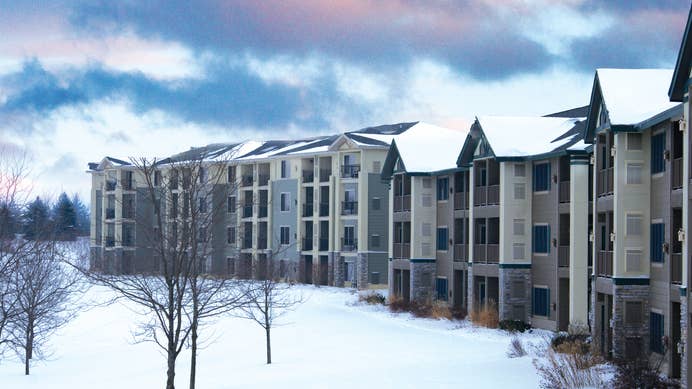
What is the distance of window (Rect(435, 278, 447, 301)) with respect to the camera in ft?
180

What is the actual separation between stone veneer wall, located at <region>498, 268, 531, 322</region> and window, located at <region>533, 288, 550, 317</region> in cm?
36

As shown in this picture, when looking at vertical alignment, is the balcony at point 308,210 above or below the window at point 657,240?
above

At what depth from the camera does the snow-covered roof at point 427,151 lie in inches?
2219

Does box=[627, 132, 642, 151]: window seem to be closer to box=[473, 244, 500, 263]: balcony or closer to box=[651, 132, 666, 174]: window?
box=[651, 132, 666, 174]: window

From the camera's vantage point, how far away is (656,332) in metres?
30.7

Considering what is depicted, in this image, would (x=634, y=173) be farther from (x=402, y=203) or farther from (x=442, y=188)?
(x=402, y=203)

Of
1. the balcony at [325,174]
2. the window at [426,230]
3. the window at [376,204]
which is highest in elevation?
the balcony at [325,174]

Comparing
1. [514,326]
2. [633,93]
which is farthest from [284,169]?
[633,93]

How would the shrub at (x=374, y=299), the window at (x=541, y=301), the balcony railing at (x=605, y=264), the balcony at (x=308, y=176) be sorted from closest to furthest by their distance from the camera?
1. the balcony railing at (x=605, y=264)
2. the window at (x=541, y=301)
3. the shrub at (x=374, y=299)
4. the balcony at (x=308, y=176)

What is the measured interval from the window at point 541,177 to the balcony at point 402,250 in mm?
14359

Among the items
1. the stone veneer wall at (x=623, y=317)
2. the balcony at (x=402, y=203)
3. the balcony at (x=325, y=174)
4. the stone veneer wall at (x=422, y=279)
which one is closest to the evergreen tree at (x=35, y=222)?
the stone veneer wall at (x=623, y=317)

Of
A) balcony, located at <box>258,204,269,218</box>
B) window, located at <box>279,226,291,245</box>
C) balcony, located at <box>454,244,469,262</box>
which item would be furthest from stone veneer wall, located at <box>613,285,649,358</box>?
balcony, located at <box>258,204,269,218</box>

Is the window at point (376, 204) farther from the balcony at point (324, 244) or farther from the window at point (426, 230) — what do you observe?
the window at point (426, 230)

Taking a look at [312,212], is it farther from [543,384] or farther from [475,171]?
[543,384]
